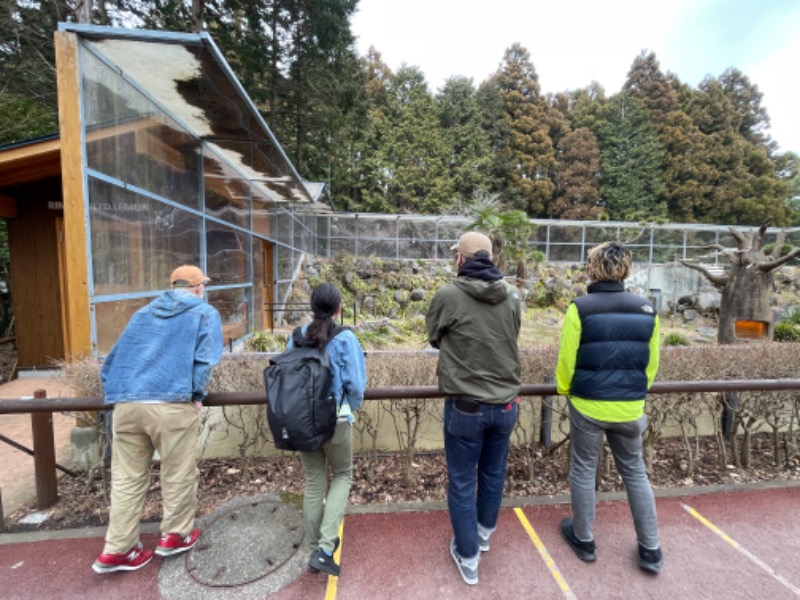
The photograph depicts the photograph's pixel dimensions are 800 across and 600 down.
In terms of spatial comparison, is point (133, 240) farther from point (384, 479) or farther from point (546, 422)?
point (546, 422)

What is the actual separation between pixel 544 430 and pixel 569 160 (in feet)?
96.9

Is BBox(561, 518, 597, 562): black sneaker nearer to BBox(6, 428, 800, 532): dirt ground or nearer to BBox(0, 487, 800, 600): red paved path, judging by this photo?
BBox(0, 487, 800, 600): red paved path

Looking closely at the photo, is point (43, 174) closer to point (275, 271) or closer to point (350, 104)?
point (275, 271)

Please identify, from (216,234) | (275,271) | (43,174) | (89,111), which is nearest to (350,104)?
(275,271)

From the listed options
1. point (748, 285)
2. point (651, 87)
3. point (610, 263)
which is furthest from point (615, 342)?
point (651, 87)

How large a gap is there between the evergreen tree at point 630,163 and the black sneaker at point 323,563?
2993 cm

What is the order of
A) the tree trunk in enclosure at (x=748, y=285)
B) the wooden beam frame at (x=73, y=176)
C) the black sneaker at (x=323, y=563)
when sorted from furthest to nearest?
the tree trunk in enclosure at (x=748, y=285)
the wooden beam frame at (x=73, y=176)
the black sneaker at (x=323, y=563)

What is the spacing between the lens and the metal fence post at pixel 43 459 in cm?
252

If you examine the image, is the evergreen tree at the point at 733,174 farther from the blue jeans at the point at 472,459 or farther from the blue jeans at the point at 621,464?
the blue jeans at the point at 472,459

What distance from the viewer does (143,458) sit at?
6.45 feet

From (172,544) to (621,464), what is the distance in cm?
258

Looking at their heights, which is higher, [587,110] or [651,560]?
[587,110]

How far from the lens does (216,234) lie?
648 centimetres

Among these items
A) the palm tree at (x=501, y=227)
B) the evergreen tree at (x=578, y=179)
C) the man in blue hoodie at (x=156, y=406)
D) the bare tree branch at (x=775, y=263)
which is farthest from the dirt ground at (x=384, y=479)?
the evergreen tree at (x=578, y=179)
